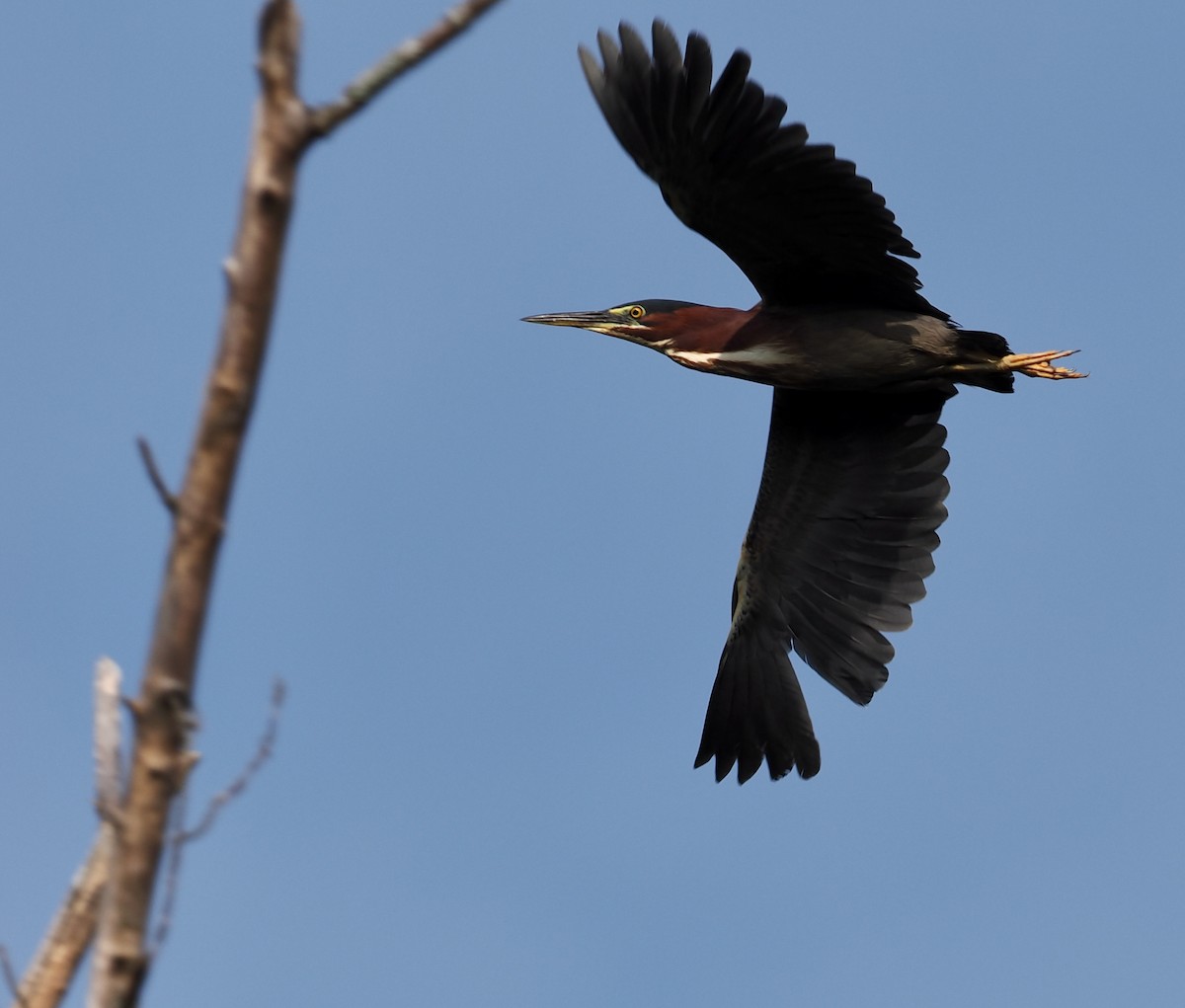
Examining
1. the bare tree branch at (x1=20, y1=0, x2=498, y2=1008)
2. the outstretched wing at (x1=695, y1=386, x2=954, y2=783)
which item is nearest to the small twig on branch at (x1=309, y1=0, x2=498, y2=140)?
the bare tree branch at (x1=20, y1=0, x2=498, y2=1008)

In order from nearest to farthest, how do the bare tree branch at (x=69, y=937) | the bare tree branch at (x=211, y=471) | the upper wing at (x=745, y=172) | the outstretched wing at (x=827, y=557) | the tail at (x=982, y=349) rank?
the bare tree branch at (x=211, y=471), the bare tree branch at (x=69, y=937), the upper wing at (x=745, y=172), the tail at (x=982, y=349), the outstretched wing at (x=827, y=557)

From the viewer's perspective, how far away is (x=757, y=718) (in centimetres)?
898

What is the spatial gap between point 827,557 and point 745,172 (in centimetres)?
261

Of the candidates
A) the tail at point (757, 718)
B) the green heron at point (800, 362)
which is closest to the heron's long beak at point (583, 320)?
the green heron at point (800, 362)

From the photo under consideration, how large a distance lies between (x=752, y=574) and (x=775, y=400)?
978mm

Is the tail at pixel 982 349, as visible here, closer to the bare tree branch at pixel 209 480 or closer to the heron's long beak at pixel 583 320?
the heron's long beak at pixel 583 320

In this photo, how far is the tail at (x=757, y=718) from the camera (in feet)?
29.1

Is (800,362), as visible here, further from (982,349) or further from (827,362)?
(982,349)

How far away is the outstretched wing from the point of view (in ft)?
28.8

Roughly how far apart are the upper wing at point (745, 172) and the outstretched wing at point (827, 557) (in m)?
1.10

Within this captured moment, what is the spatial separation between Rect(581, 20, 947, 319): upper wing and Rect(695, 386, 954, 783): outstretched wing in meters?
1.10

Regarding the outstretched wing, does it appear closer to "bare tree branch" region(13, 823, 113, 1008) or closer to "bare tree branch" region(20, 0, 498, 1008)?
"bare tree branch" region(13, 823, 113, 1008)

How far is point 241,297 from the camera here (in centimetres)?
323

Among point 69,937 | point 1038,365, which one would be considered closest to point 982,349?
point 1038,365
